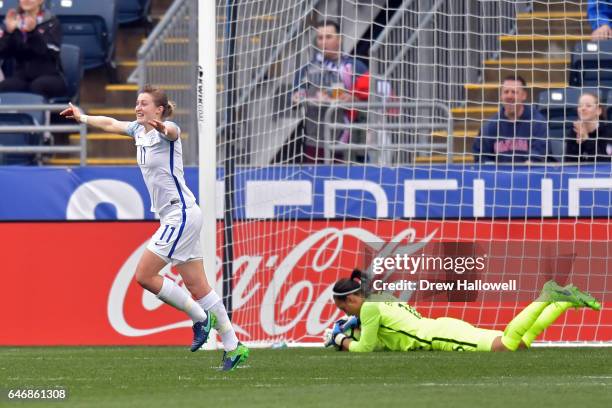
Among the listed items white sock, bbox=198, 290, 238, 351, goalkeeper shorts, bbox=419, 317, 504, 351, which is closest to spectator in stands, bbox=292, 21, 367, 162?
goalkeeper shorts, bbox=419, 317, 504, 351

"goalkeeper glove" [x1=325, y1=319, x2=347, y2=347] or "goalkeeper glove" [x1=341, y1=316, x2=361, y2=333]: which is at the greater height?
"goalkeeper glove" [x1=341, y1=316, x2=361, y2=333]

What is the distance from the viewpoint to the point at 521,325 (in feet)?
36.8

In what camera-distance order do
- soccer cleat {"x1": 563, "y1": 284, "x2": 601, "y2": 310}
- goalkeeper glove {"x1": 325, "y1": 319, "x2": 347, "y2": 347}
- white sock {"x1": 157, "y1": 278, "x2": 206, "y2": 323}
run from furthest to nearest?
goalkeeper glove {"x1": 325, "y1": 319, "x2": 347, "y2": 347} < soccer cleat {"x1": 563, "y1": 284, "x2": 601, "y2": 310} < white sock {"x1": 157, "y1": 278, "x2": 206, "y2": 323}

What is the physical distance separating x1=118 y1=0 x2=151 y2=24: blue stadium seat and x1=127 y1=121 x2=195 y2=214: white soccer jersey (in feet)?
27.5

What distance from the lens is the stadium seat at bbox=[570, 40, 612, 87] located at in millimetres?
12594

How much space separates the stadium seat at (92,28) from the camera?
16812 mm

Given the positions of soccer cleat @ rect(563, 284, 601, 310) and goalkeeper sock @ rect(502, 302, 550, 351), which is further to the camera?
goalkeeper sock @ rect(502, 302, 550, 351)

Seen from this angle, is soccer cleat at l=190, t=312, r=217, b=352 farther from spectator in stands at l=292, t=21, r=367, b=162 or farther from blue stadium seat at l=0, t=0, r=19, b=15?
blue stadium seat at l=0, t=0, r=19, b=15

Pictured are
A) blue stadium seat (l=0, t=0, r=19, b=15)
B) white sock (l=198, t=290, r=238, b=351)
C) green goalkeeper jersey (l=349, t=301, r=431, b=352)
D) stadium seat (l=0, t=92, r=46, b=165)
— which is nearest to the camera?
white sock (l=198, t=290, r=238, b=351)

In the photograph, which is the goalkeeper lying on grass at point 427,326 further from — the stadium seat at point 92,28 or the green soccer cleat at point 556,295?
the stadium seat at point 92,28

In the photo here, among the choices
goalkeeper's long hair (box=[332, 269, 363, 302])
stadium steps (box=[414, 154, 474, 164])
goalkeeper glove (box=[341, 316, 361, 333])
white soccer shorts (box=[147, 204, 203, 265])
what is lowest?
goalkeeper glove (box=[341, 316, 361, 333])

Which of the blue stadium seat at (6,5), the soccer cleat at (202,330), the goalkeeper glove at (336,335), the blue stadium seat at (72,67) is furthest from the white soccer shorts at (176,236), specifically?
the blue stadium seat at (6,5)

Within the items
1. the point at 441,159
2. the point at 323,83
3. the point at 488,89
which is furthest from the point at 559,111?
the point at 323,83

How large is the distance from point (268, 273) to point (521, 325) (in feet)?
9.56
